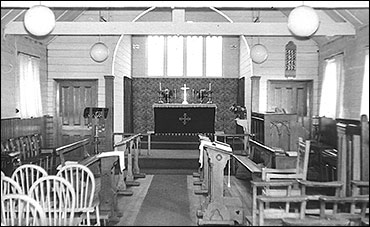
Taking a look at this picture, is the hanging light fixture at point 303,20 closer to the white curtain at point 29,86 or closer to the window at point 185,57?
the white curtain at point 29,86

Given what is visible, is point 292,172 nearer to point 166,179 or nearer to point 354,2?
point 354,2

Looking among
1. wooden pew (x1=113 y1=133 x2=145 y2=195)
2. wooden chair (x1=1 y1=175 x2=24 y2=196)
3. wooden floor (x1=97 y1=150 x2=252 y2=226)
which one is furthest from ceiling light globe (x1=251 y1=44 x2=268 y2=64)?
wooden chair (x1=1 y1=175 x2=24 y2=196)

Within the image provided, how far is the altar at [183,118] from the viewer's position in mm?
12266

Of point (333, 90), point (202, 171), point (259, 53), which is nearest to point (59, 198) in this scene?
point (333, 90)

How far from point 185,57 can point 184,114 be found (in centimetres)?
253

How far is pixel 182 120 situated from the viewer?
12.3 metres

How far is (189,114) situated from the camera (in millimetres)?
12336

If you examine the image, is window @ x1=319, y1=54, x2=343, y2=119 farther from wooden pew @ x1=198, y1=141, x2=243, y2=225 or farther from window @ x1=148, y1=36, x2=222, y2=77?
window @ x1=148, y1=36, x2=222, y2=77

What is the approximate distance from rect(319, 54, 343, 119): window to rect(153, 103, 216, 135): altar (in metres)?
5.20

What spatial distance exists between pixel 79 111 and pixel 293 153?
5974 millimetres

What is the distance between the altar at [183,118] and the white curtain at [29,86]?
336 cm

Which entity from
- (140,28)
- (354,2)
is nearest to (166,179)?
(140,28)

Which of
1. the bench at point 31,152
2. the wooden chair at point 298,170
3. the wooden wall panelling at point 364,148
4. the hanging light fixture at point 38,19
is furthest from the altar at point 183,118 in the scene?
the wooden wall panelling at point 364,148

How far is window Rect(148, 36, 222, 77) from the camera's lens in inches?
559
